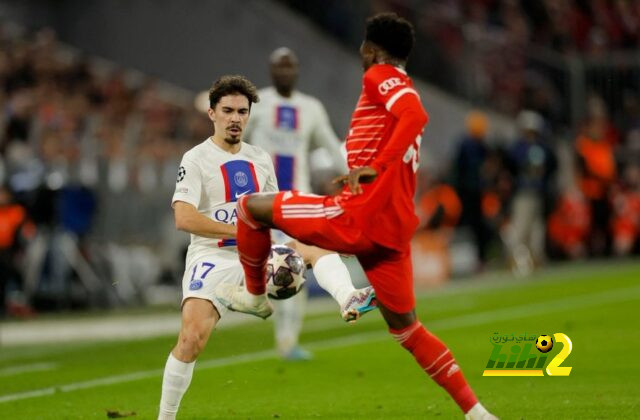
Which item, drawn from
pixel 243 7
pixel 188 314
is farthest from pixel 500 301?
pixel 188 314

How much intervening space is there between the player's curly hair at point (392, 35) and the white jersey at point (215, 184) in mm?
1217

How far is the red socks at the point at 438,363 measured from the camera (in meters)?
8.45

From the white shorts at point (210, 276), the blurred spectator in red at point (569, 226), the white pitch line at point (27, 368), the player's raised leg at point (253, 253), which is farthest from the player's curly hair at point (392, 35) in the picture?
the blurred spectator in red at point (569, 226)

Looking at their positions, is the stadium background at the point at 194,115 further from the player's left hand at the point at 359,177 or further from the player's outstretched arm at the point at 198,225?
the player's left hand at the point at 359,177

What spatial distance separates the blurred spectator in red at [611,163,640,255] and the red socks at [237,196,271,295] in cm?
1961

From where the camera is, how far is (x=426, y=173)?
25047mm

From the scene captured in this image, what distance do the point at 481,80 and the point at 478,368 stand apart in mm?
16656

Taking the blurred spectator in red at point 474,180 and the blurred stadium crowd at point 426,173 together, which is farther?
the blurred spectator in red at point 474,180

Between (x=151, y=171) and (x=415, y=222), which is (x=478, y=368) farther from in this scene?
(x=151, y=171)

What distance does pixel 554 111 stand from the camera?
30.0m

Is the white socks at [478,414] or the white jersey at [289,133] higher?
the white jersey at [289,133]

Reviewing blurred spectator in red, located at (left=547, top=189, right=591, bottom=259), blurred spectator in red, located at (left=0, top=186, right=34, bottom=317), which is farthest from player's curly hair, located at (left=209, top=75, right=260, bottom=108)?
blurred spectator in red, located at (left=547, top=189, right=591, bottom=259)

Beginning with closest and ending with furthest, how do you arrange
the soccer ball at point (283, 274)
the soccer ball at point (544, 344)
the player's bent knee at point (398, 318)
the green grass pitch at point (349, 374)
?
the player's bent knee at point (398, 318)
the soccer ball at point (283, 274)
the green grass pitch at point (349, 374)
the soccer ball at point (544, 344)

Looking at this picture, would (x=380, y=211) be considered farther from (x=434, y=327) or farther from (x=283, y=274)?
(x=434, y=327)
